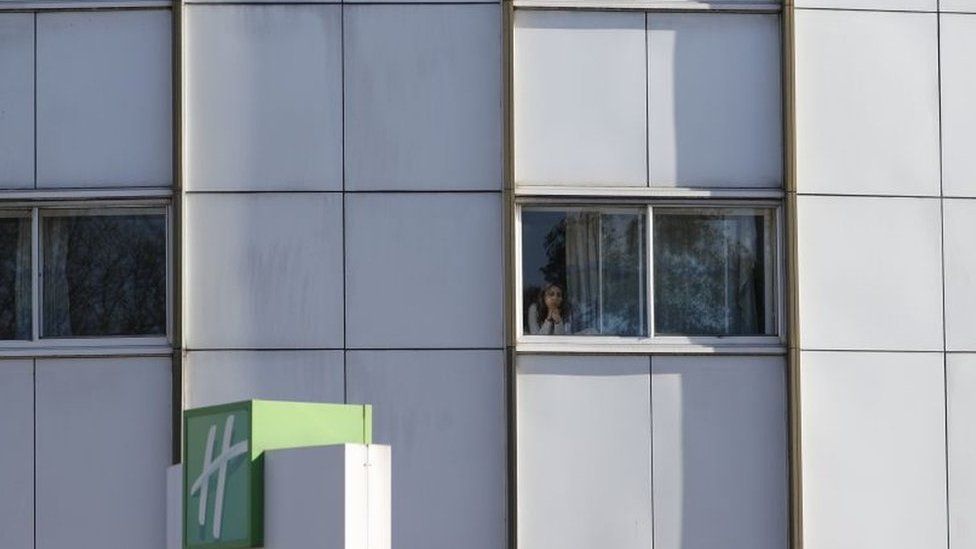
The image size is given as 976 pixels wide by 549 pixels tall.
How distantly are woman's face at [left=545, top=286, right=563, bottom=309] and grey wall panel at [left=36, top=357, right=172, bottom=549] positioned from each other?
3.03 m

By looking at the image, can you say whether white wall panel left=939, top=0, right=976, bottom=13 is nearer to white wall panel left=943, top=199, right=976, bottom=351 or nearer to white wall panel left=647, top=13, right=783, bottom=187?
white wall panel left=647, top=13, right=783, bottom=187

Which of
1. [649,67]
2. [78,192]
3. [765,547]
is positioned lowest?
[765,547]

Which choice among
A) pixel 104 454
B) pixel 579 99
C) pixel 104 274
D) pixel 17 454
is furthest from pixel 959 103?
pixel 17 454

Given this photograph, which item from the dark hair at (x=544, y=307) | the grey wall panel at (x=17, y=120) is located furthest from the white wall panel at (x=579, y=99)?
the grey wall panel at (x=17, y=120)

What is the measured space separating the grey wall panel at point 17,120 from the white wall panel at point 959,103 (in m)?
7.35

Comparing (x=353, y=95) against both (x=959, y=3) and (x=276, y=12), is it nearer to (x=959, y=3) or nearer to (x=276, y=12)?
(x=276, y=12)

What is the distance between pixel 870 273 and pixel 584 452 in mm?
2742

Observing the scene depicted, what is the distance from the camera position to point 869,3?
54.0 ft

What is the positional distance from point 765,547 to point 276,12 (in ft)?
18.8

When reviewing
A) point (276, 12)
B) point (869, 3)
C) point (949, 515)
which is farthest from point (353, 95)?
point (949, 515)

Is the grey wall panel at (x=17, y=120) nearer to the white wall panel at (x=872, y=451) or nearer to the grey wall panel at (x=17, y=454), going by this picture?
the grey wall panel at (x=17, y=454)

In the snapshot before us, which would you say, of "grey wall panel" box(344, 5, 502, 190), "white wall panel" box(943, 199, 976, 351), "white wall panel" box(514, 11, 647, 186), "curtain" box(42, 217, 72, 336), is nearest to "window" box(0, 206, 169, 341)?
"curtain" box(42, 217, 72, 336)

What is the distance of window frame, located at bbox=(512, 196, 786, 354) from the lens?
1600 centimetres

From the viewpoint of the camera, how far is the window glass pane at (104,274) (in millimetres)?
16078
